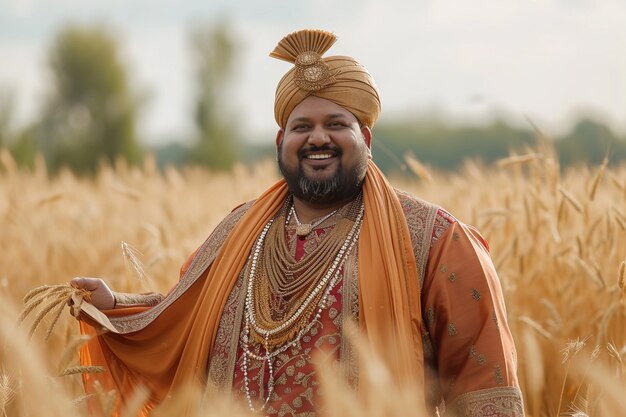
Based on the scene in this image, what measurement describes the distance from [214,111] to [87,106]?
489cm

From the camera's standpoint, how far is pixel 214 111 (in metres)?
36.9

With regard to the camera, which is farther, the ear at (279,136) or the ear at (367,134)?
the ear at (279,136)

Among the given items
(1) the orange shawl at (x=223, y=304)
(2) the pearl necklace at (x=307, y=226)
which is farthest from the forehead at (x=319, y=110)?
(2) the pearl necklace at (x=307, y=226)

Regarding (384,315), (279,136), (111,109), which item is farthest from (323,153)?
(111,109)

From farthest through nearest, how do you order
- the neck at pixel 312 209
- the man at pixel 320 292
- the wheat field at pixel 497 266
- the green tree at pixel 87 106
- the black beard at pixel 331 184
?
the green tree at pixel 87 106 → the neck at pixel 312 209 → the black beard at pixel 331 184 → the man at pixel 320 292 → the wheat field at pixel 497 266

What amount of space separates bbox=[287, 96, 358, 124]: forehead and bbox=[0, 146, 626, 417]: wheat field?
2.57 feet

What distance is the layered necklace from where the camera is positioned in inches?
123

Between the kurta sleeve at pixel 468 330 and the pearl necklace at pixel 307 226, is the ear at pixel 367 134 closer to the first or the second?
the pearl necklace at pixel 307 226

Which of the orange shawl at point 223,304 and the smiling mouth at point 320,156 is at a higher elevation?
the smiling mouth at point 320,156

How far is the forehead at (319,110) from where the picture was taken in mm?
3330

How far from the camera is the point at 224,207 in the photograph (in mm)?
6324

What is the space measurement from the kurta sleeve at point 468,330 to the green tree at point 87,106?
31733 mm

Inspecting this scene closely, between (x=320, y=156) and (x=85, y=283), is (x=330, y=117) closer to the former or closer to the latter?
(x=320, y=156)

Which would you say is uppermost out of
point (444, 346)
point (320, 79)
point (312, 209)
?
point (320, 79)
